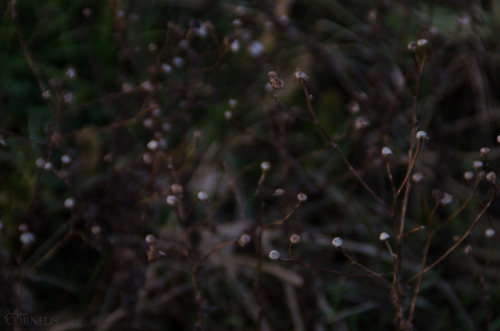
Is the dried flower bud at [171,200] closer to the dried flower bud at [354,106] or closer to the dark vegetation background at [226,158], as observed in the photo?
the dark vegetation background at [226,158]

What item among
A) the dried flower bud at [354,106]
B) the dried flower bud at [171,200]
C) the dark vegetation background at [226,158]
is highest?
the dried flower bud at [354,106]

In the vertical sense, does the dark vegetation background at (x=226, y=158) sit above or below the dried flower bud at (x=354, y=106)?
below

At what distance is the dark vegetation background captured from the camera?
193cm

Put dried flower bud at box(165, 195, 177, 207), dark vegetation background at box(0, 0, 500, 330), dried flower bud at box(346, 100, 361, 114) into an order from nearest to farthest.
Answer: dried flower bud at box(165, 195, 177, 207) < dried flower bud at box(346, 100, 361, 114) < dark vegetation background at box(0, 0, 500, 330)

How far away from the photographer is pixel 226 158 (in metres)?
2.50

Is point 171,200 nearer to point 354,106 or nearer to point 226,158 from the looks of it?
point 354,106

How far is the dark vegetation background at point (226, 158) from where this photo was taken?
1.93 meters

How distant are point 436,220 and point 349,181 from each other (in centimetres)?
44

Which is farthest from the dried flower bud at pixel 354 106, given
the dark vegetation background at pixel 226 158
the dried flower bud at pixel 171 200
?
the dried flower bud at pixel 171 200

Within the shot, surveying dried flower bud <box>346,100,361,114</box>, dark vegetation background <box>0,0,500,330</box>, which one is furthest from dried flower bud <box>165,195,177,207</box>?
dried flower bud <box>346,100,361,114</box>

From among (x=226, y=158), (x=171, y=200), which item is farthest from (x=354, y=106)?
(x=226, y=158)

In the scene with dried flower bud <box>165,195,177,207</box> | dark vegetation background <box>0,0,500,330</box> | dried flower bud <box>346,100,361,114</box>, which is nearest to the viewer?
dried flower bud <box>165,195,177,207</box>

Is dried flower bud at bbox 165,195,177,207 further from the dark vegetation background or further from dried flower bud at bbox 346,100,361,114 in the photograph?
dried flower bud at bbox 346,100,361,114

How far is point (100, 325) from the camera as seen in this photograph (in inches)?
76.7
